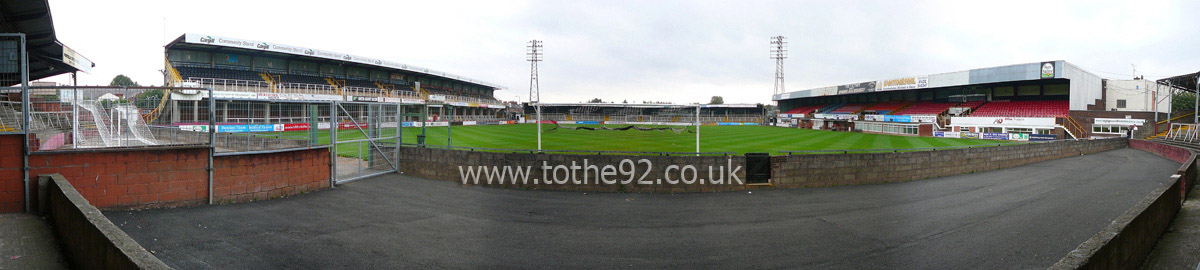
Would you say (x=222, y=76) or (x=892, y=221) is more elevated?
(x=222, y=76)

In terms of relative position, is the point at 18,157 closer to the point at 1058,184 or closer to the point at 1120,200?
the point at 1120,200

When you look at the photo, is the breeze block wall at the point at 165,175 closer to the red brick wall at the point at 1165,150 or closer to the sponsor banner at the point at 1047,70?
the red brick wall at the point at 1165,150

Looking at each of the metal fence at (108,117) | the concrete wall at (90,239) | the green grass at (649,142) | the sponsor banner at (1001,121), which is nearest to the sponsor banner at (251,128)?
the green grass at (649,142)

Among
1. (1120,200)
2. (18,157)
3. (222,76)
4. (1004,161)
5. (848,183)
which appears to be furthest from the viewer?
(222,76)

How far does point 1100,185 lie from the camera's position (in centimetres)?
1396

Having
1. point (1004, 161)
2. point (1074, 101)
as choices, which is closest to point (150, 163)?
point (1004, 161)

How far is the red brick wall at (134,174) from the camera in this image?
8144 mm

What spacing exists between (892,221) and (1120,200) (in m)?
7.09

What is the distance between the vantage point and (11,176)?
7656 mm

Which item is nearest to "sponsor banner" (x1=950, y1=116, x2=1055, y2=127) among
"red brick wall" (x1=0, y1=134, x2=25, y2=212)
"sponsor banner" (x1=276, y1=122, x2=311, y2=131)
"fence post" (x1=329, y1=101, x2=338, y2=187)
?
"fence post" (x1=329, y1=101, x2=338, y2=187)

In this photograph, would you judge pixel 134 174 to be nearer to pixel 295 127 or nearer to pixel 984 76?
pixel 295 127

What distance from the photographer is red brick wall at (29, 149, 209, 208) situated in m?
8.14

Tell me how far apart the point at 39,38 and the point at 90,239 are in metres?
17.7

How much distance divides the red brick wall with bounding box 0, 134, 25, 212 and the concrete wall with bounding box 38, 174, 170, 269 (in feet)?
3.37
